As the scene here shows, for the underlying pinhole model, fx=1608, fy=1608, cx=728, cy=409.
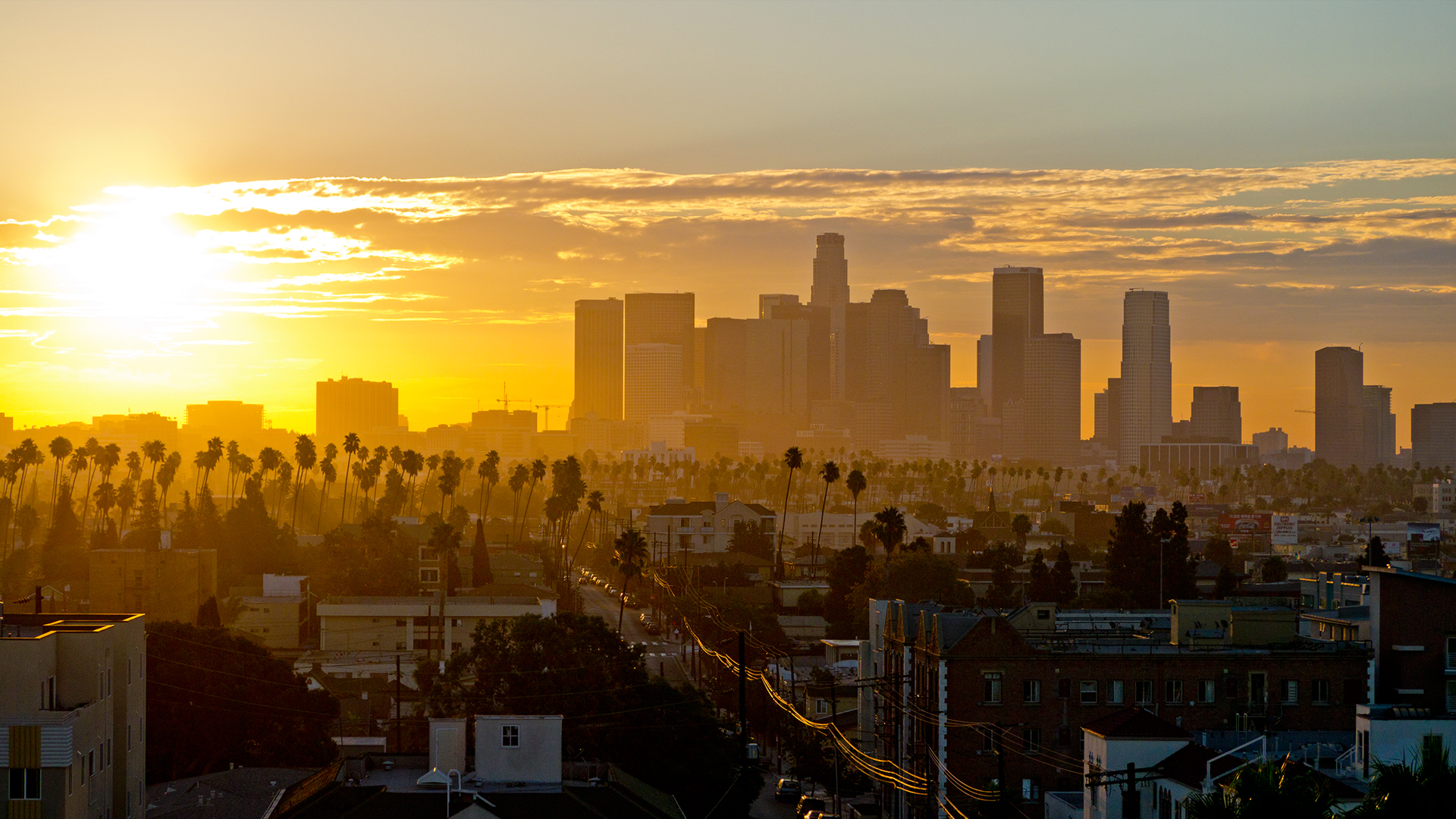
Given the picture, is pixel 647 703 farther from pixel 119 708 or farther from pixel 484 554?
pixel 484 554

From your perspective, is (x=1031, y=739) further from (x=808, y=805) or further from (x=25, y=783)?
(x=25, y=783)

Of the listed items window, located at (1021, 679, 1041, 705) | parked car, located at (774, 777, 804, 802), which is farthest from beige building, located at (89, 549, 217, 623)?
window, located at (1021, 679, 1041, 705)

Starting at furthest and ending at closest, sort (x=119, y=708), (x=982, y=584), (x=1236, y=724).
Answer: (x=982, y=584) → (x=1236, y=724) → (x=119, y=708)

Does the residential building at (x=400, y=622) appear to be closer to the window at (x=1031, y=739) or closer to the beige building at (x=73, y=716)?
the window at (x=1031, y=739)

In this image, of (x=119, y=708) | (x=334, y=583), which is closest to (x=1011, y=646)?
(x=119, y=708)

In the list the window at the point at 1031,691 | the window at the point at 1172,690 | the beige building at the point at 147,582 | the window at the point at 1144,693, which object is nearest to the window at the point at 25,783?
the window at the point at 1031,691

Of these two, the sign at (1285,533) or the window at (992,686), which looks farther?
the sign at (1285,533)
